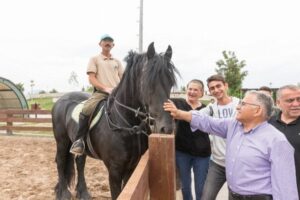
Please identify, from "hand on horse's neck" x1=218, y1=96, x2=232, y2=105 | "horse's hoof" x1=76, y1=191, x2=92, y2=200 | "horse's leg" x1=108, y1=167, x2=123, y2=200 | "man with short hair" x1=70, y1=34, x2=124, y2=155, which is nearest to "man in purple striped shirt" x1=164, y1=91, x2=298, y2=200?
"hand on horse's neck" x1=218, y1=96, x2=232, y2=105

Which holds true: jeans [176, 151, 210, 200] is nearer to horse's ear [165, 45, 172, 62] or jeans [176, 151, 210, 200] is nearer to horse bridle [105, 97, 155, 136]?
horse bridle [105, 97, 155, 136]

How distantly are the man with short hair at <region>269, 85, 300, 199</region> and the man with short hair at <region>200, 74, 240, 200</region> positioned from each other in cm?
68

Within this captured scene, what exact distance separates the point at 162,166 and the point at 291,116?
1236 mm

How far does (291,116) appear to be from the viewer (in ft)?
9.66

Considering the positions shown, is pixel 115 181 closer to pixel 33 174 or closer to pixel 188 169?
pixel 188 169

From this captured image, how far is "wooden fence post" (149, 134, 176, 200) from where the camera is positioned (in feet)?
8.14

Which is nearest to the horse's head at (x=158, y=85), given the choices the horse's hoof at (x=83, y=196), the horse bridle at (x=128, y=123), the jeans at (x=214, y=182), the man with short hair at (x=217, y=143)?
the horse bridle at (x=128, y=123)

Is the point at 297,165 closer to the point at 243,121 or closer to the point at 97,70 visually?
the point at 243,121

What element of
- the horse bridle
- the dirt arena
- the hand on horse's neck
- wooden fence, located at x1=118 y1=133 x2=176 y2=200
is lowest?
the dirt arena

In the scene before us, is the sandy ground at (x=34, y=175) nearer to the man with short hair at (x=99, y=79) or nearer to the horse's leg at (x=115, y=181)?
the horse's leg at (x=115, y=181)

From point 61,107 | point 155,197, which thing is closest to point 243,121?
point 155,197

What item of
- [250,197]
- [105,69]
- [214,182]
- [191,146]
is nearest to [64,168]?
[105,69]

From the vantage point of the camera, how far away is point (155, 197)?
258 cm

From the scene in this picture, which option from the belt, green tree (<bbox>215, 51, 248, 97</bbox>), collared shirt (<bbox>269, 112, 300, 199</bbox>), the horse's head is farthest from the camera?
green tree (<bbox>215, 51, 248, 97</bbox>)
